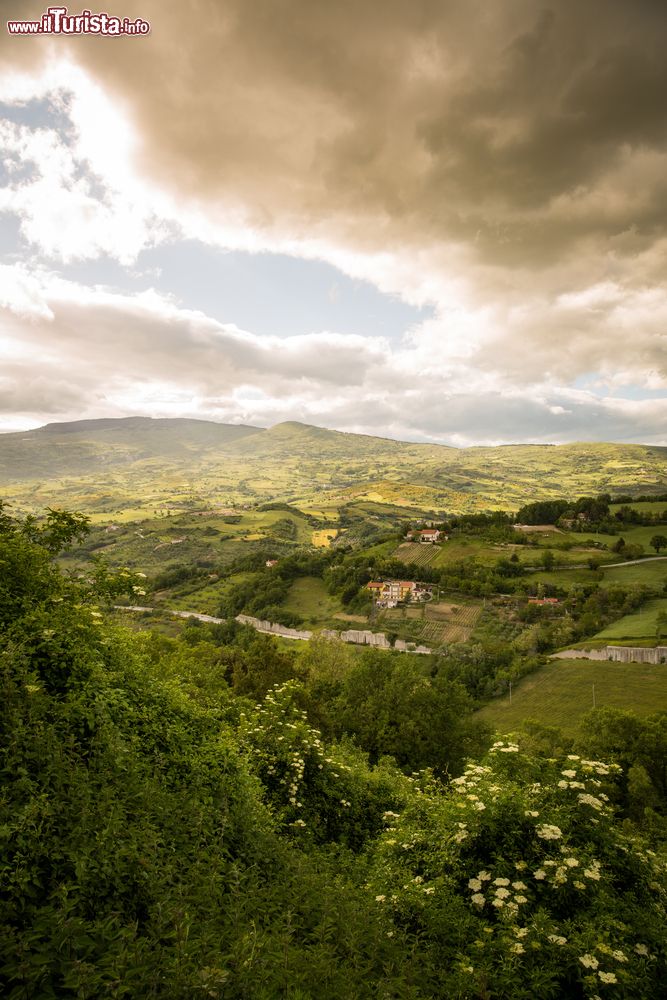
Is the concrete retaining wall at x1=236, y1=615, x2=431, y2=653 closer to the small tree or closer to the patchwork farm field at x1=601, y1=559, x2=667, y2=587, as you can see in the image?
the patchwork farm field at x1=601, y1=559, x2=667, y2=587

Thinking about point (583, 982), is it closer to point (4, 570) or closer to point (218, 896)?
point (218, 896)

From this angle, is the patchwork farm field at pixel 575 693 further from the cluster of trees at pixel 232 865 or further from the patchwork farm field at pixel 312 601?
the cluster of trees at pixel 232 865

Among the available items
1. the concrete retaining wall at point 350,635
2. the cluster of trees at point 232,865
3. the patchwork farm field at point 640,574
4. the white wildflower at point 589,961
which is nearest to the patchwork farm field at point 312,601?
the concrete retaining wall at point 350,635

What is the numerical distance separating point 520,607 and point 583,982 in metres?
98.0

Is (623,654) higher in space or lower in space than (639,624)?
lower

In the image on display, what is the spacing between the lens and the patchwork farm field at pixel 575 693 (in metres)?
57.0

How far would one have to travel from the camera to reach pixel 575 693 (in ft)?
208

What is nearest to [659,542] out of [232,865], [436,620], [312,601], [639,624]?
[639,624]

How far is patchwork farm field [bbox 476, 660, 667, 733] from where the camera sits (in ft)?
187

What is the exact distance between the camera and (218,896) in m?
5.74

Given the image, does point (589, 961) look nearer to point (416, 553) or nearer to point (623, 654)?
point (623, 654)

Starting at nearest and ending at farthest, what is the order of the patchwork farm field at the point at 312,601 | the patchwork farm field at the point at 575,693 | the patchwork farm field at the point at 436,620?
the patchwork farm field at the point at 575,693
the patchwork farm field at the point at 436,620
the patchwork farm field at the point at 312,601

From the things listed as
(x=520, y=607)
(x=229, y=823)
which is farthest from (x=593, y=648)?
(x=229, y=823)

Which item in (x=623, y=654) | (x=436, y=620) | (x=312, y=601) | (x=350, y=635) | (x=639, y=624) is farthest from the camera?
(x=312, y=601)
